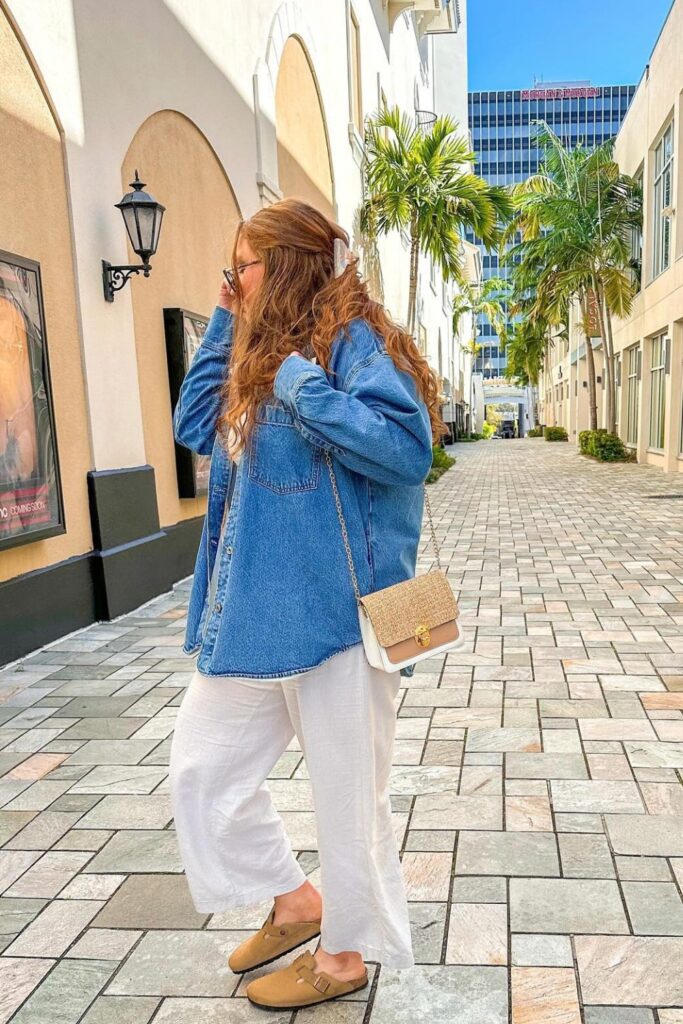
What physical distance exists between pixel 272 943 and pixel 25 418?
396 cm

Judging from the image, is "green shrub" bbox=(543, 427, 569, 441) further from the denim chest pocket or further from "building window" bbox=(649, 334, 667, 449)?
the denim chest pocket

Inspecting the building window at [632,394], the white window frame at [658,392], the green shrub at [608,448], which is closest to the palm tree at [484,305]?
the building window at [632,394]

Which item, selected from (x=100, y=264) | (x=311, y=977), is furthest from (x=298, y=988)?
(x=100, y=264)

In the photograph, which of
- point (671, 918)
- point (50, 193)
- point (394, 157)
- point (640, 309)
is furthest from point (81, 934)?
point (640, 309)

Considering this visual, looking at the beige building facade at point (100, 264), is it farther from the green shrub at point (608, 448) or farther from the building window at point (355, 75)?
the green shrub at point (608, 448)

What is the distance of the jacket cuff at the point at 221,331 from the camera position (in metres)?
1.96

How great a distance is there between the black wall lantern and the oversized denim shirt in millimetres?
4985

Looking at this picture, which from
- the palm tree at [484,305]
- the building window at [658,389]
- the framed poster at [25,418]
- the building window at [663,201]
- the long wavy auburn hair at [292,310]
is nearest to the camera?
the long wavy auburn hair at [292,310]

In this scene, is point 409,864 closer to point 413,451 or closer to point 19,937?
point 19,937

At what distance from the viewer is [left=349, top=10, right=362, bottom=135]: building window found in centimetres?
1595

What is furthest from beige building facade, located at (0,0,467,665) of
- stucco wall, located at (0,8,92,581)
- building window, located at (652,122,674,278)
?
building window, located at (652,122,674,278)

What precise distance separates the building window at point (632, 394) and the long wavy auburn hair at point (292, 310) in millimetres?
22172

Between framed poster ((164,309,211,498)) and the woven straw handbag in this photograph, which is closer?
the woven straw handbag

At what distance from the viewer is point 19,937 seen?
2.37 meters
